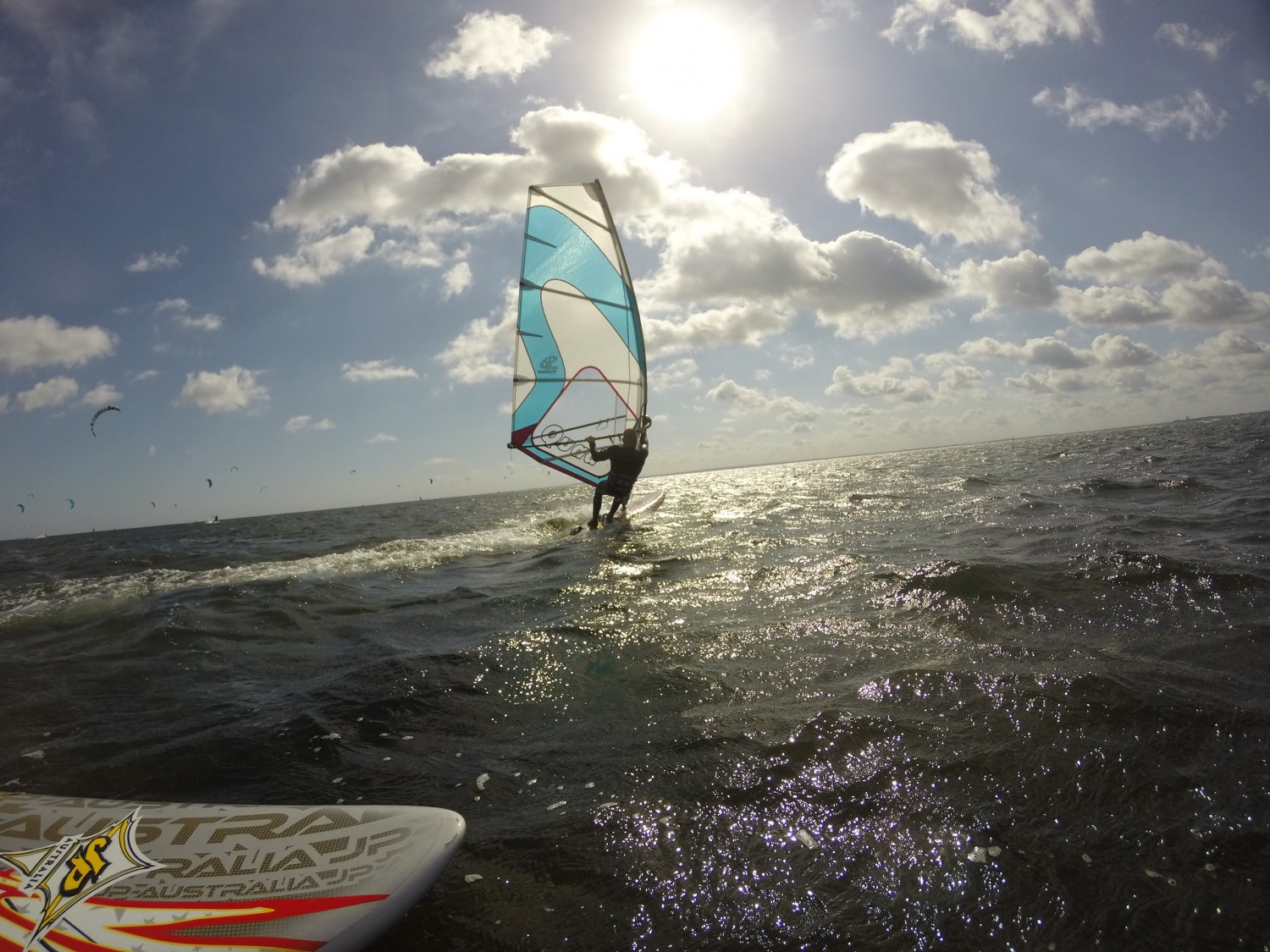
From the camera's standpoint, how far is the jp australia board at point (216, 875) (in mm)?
2146

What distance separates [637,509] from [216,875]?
17.5 metres

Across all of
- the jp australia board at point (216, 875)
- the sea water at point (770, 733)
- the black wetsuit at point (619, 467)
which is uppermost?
the black wetsuit at point (619, 467)

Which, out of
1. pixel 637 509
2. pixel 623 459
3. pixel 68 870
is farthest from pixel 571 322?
pixel 68 870

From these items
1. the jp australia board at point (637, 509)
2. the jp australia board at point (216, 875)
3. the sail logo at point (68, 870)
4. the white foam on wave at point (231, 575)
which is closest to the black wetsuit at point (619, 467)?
the jp australia board at point (637, 509)

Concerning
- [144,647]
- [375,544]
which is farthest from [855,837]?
[375,544]

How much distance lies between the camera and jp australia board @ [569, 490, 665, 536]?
16.1 metres

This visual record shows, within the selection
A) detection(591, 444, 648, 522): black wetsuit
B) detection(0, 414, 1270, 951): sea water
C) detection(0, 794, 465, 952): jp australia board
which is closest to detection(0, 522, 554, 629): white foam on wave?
detection(0, 414, 1270, 951): sea water

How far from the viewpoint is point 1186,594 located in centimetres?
529

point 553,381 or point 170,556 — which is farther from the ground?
point 553,381

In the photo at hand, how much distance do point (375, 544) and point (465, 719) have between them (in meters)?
14.5

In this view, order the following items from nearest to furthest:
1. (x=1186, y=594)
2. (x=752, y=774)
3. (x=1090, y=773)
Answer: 1. (x=1090, y=773)
2. (x=752, y=774)
3. (x=1186, y=594)

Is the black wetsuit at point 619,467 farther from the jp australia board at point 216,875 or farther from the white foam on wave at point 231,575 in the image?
the jp australia board at point 216,875

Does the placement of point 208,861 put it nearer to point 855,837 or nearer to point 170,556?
point 855,837

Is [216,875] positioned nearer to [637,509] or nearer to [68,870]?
[68,870]
